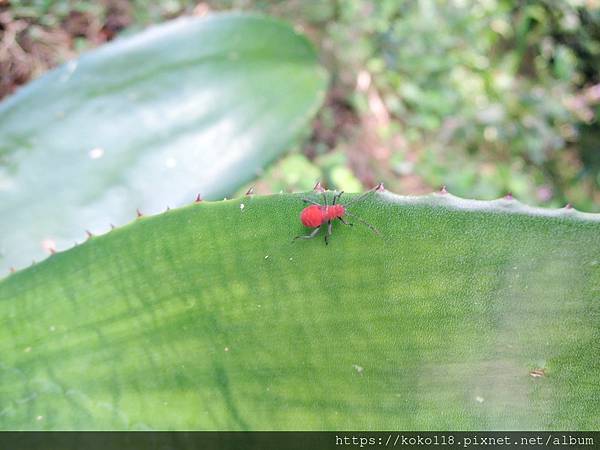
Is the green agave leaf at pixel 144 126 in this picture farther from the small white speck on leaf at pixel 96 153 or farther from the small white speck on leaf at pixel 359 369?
the small white speck on leaf at pixel 359 369

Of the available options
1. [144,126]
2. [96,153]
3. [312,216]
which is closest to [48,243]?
[96,153]

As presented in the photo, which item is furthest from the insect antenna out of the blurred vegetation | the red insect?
the blurred vegetation

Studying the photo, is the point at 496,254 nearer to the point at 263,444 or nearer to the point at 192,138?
the point at 263,444

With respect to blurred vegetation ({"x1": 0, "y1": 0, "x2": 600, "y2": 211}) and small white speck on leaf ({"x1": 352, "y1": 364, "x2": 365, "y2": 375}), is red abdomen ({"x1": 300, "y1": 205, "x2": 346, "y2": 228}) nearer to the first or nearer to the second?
small white speck on leaf ({"x1": 352, "y1": 364, "x2": 365, "y2": 375})

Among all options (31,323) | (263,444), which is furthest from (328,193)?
(31,323)

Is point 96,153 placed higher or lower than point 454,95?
higher

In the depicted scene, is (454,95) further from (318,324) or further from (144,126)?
(318,324)
